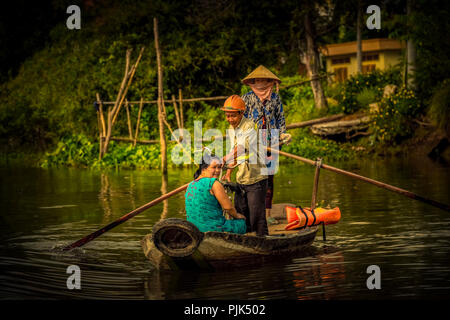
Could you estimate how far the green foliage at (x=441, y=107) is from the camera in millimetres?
20891

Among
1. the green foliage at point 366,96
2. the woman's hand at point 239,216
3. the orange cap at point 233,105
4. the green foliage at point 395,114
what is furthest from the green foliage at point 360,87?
the woman's hand at point 239,216

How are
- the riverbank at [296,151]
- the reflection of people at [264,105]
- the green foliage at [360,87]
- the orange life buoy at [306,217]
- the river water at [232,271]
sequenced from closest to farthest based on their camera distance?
the river water at [232,271], the orange life buoy at [306,217], the reflection of people at [264,105], the riverbank at [296,151], the green foliage at [360,87]

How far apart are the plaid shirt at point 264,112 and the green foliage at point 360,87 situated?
14.0m

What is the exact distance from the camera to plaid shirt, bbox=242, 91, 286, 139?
9.35 m

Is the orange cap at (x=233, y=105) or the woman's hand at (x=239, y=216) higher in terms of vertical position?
the orange cap at (x=233, y=105)

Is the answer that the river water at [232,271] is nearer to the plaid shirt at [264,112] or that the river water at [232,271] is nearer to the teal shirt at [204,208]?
the teal shirt at [204,208]

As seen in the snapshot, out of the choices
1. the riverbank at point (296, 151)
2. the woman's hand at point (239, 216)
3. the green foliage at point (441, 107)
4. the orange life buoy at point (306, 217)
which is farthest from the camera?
the riverbank at point (296, 151)

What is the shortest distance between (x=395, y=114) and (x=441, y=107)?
1.37m

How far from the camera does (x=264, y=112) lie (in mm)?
9367

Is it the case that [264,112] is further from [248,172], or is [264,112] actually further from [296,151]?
[296,151]

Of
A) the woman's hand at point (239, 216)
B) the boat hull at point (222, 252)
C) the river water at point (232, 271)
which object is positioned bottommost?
the river water at point (232, 271)

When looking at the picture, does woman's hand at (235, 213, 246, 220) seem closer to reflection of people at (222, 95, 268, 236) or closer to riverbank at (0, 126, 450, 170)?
reflection of people at (222, 95, 268, 236)

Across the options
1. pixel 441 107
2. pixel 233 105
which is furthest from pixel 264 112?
pixel 441 107
